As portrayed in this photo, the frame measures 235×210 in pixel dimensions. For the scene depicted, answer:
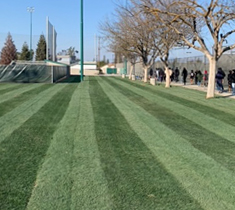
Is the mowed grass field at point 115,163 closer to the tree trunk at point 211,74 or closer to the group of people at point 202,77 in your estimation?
the tree trunk at point 211,74

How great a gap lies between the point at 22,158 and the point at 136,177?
6.82 feet

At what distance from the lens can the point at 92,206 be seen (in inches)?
149

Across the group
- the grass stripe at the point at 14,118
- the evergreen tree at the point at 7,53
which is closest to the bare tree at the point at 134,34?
the grass stripe at the point at 14,118

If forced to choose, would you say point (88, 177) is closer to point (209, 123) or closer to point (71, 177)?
point (71, 177)

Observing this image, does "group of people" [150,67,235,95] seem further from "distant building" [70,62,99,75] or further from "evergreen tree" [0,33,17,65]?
"evergreen tree" [0,33,17,65]

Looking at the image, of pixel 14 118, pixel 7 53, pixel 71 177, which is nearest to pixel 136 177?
pixel 71 177

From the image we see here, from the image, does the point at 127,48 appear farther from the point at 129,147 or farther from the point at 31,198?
the point at 31,198

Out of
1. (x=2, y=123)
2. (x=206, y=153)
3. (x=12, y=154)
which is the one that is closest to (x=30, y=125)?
(x=2, y=123)

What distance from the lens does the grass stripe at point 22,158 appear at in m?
4.06

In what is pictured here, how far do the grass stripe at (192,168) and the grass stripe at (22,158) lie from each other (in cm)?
207

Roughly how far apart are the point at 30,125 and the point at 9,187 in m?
4.39

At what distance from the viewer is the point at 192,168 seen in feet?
17.1

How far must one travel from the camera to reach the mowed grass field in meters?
3.97

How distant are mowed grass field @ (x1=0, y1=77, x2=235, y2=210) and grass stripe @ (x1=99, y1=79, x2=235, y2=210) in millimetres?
12
